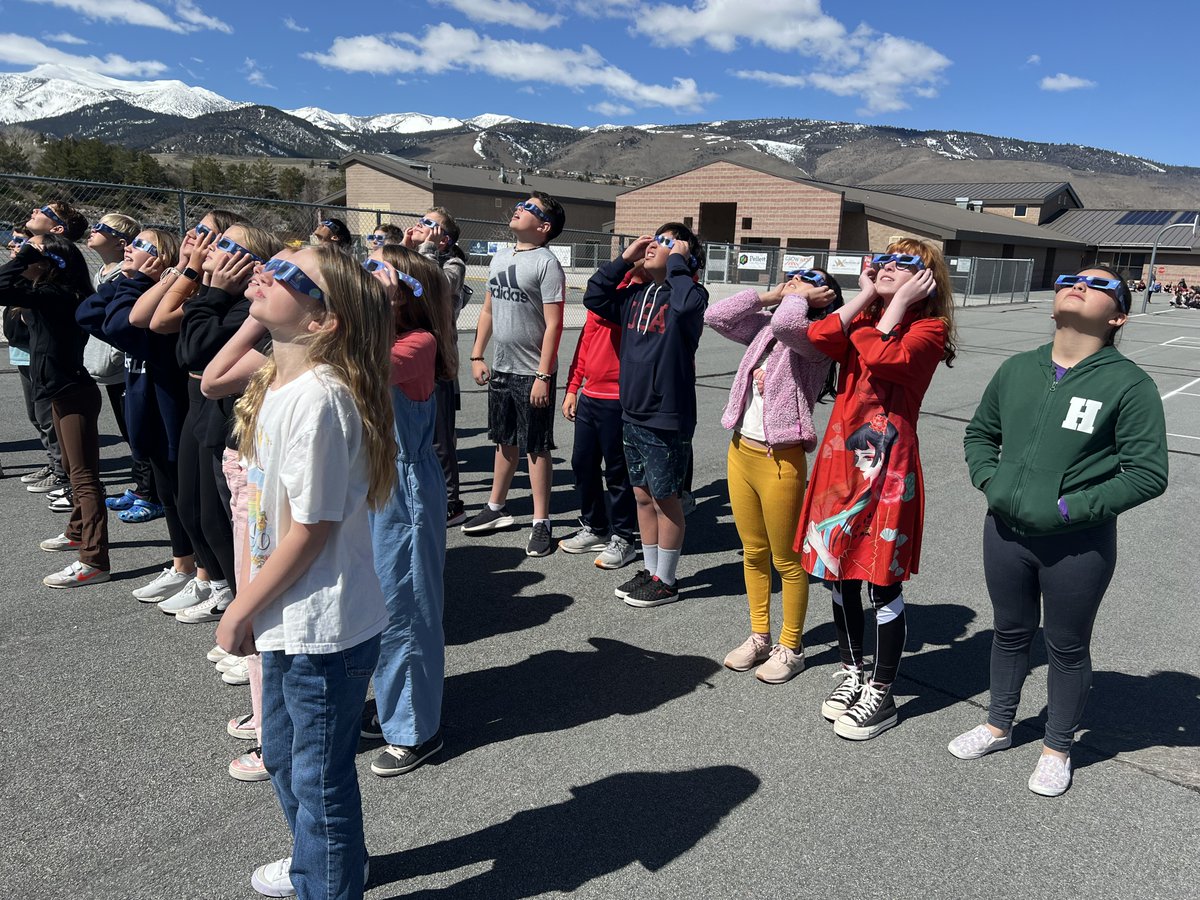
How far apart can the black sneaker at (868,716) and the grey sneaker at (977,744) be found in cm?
25

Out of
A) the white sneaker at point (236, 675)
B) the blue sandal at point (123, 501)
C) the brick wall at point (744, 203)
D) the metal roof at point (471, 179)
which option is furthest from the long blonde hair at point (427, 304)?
the metal roof at point (471, 179)

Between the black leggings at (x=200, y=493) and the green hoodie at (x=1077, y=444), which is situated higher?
the green hoodie at (x=1077, y=444)

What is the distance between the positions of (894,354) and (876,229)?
144ft

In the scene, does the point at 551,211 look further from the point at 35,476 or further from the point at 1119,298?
the point at 35,476

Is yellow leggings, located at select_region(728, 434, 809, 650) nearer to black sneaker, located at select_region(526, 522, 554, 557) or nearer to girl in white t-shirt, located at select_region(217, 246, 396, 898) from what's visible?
black sneaker, located at select_region(526, 522, 554, 557)

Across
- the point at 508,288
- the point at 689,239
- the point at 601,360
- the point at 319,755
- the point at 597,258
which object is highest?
the point at 597,258

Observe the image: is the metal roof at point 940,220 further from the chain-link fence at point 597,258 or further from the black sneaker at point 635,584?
the black sneaker at point 635,584

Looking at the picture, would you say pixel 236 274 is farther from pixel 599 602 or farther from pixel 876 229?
pixel 876 229

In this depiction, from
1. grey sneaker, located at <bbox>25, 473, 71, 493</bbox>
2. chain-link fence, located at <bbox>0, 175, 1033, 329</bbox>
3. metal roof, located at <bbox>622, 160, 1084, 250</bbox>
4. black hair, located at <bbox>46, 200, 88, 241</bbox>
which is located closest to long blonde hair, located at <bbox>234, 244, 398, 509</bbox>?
black hair, located at <bbox>46, 200, 88, 241</bbox>

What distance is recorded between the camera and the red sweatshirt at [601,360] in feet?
15.5

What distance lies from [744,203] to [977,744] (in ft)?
152

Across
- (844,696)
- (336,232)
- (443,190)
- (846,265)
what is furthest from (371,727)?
(443,190)

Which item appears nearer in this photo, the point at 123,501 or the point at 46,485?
the point at 123,501

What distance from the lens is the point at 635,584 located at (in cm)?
443
